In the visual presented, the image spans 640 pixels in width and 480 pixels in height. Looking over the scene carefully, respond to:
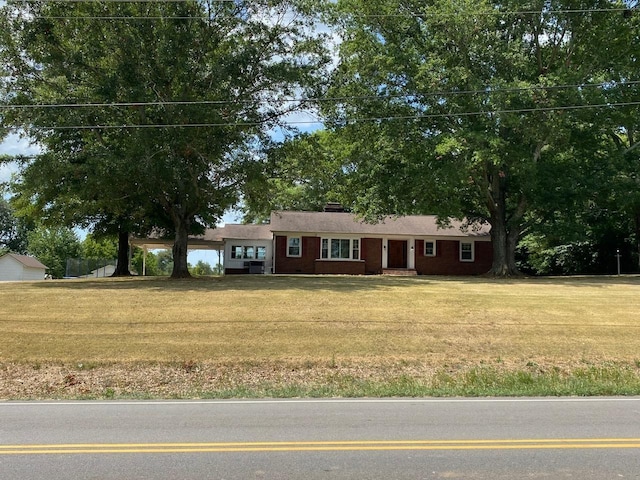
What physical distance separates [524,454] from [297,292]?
15.1 m

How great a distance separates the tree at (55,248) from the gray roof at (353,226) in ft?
153

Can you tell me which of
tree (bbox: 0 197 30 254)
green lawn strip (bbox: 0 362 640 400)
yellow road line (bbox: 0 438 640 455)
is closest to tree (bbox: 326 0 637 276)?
green lawn strip (bbox: 0 362 640 400)

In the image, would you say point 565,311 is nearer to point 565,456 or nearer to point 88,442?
point 565,456

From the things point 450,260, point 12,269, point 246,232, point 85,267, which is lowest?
point 12,269

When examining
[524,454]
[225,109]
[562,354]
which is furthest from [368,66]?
[524,454]

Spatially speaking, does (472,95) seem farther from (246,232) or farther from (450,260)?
(246,232)

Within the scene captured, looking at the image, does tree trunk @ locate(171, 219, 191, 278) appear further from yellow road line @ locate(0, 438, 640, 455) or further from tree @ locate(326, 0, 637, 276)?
yellow road line @ locate(0, 438, 640, 455)

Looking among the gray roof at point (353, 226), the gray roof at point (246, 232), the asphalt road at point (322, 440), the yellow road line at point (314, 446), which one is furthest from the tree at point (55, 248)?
the yellow road line at point (314, 446)

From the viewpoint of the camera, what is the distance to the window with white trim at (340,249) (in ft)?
120

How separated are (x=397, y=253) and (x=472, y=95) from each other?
14.8 metres

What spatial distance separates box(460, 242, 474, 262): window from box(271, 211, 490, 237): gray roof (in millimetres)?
750

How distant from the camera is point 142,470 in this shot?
562cm

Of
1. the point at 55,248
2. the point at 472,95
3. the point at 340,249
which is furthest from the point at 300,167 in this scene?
the point at 55,248

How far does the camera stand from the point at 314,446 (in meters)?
6.55
